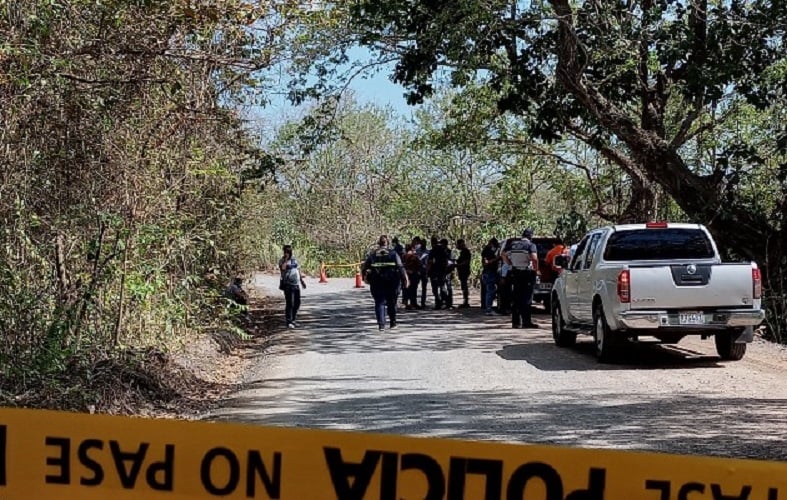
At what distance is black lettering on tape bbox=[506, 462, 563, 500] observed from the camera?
11.2 feet

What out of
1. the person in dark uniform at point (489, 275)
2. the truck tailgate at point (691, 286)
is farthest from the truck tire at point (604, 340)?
the person in dark uniform at point (489, 275)

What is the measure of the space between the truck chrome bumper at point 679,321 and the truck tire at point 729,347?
2.28 ft

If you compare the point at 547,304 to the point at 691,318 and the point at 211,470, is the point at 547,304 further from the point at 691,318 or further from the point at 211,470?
the point at 211,470

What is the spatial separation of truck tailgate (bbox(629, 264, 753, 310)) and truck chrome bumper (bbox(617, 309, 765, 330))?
9cm

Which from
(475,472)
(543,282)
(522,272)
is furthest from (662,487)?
(543,282)

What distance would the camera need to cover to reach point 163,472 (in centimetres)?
385

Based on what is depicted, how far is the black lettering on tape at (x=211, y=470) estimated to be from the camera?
3.78 metres

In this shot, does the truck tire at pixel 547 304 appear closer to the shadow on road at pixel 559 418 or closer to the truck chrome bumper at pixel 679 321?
the truck chrome bumper at pixel 679 321

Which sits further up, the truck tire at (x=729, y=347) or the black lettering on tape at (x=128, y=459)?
the black lettering on tape at (x=128, y=459)

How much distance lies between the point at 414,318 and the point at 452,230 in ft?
50.2

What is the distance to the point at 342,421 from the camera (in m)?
9.85

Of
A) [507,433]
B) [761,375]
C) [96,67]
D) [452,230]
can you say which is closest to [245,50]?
[96,67]

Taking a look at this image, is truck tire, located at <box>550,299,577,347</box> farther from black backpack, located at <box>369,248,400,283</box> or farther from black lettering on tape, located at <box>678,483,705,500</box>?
black lettering on tape, located at <box>678,483,705,500</box>

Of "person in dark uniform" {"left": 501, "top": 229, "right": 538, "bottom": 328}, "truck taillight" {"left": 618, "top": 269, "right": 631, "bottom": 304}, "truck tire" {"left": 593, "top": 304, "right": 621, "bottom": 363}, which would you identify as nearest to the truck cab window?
"truck tire" {"left": 593, "top": 304, "right": 621, "bottom": 363}
